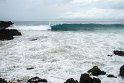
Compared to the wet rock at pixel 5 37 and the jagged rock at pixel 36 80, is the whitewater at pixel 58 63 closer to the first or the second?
the jagged rock at pixel 36 80

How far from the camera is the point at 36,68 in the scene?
1091 cm

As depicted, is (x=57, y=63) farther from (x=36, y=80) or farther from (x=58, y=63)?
(x=36, y=80)

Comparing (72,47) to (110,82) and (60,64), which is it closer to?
(60,64)

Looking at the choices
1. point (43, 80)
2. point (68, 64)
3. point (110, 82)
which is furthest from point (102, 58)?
point (43, 80)

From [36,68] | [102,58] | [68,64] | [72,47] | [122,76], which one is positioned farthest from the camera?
[72,47]

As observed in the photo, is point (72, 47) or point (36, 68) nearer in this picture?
point (36, 68)

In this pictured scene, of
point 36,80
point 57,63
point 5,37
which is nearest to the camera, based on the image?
point 36,80

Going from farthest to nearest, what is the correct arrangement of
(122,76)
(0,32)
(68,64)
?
(0,32)
(68,64)
(122,76)

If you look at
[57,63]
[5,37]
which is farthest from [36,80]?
[5,37]

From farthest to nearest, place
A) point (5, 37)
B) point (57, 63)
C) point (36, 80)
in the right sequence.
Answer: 1. point (5, 37)
2. point (57, 63)
3. point (36, 80)

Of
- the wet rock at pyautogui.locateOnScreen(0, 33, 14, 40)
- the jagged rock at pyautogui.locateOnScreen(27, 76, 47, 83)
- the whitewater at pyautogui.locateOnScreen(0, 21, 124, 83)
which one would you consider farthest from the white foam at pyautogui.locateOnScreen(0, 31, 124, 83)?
the wet rock at pyautogui.locateOnScreen(0, 33, 14, 40)

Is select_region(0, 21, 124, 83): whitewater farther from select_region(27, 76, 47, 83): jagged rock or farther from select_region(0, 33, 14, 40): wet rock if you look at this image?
select_region(0, 33, 14, 40): wet rock

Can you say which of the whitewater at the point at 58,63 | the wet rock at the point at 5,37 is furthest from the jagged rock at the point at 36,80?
the wet rock at the point at 5,37

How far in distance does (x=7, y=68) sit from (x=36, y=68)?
157 cm
